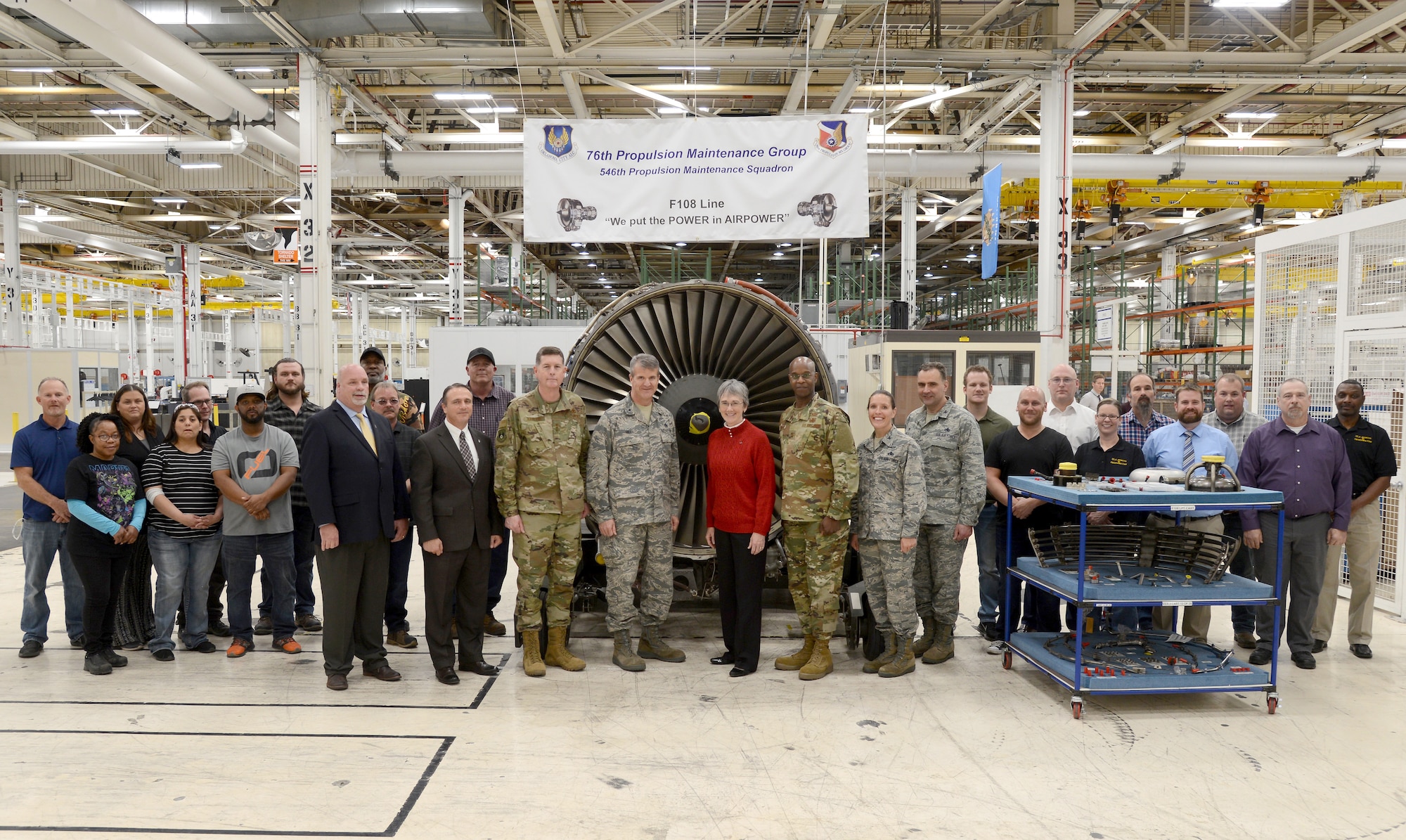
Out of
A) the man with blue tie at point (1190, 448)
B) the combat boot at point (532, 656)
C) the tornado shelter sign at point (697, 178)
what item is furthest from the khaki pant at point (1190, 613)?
the combat boot at point (532, 656)

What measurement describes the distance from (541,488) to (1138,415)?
146 inches

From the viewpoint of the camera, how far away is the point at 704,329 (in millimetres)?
4766

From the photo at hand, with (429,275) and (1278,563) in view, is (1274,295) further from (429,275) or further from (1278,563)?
(429,275)

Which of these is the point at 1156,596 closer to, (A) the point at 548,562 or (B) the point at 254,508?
(A) the point at 548,562

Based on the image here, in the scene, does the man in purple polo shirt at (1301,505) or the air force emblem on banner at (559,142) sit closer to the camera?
the man in purple polo shirt at (1301,505)

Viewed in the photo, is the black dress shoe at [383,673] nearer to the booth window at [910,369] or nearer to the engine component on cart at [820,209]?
the engine component on cart at [820,209]

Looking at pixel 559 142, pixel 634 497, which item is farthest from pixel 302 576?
pixel 559 142

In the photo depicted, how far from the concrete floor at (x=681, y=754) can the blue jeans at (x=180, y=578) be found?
166 millimetres

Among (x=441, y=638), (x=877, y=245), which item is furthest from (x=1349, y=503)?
(x=877, y=245)

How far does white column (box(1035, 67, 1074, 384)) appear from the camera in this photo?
26.6ft

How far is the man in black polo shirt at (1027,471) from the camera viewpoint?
432cm

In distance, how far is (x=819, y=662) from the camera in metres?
4.09

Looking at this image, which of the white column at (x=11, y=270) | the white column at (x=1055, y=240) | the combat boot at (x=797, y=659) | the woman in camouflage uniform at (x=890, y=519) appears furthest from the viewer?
the white column at (x=11, y=270)

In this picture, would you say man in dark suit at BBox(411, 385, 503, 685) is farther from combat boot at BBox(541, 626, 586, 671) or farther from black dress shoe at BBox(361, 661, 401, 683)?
combat boot at BBox(541, 626, 586, 671)
